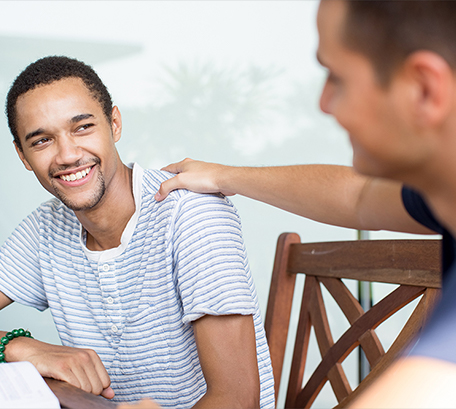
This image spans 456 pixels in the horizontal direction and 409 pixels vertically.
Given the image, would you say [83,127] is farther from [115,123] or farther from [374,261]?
[374,261]

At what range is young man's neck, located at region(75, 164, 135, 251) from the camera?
3.88 feet

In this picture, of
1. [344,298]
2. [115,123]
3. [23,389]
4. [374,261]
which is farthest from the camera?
[115,123]

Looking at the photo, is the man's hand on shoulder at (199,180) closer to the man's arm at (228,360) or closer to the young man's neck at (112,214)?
the young man's neck at (112,214)

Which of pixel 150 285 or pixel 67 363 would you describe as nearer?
pixel 67 363

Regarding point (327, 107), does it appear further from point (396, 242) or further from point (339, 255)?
point (339, 255)

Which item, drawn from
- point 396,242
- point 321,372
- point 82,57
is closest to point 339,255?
point 396,242

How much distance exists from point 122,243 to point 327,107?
739 mm

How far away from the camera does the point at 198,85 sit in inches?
86.1

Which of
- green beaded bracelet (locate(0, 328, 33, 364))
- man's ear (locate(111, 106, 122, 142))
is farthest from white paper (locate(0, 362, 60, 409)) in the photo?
man's ear (locate(111, 106, 122, 142))

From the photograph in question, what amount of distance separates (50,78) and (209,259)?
0.54 metres

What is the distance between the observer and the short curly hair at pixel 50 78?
1.14 m

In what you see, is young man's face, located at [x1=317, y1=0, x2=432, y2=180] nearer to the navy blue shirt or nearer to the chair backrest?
the navy blue shirt

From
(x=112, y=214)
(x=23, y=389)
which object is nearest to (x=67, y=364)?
(x=23, y=389)

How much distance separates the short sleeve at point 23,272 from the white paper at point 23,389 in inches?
18.7
